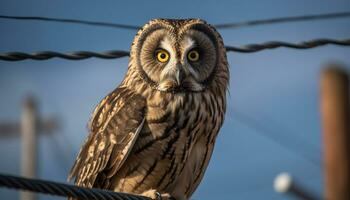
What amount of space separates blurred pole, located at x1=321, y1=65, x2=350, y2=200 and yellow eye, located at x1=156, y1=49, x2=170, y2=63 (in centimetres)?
388

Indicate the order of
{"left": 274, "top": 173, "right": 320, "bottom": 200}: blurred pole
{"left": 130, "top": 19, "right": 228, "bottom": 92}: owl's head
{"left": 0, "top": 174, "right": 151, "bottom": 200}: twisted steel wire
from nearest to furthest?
1. {"left": 0, "top": 174, "right": 151, "bottom": 200}: twisted steel wire
2. {"left": 130, "top": 19, "right": 228, "bottom": 92}: owl's head
3. {"left": 274, "top": 173, "right": 320, "bottom": 200}: blurred pole

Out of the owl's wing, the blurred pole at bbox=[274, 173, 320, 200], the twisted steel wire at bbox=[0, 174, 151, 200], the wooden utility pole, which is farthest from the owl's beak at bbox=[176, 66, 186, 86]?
the wooden utility pole

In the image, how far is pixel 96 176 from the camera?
6676 millimetres

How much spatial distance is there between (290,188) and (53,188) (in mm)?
5986

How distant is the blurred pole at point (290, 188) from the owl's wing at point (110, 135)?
12.5 feet

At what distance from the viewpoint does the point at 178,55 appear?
676cm

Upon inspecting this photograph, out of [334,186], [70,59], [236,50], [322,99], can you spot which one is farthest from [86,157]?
[322,99]

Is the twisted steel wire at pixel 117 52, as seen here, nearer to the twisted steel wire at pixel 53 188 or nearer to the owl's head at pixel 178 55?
the owl's head at pixel 178 55

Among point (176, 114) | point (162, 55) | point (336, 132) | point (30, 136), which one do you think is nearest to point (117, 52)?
point (162, 55)

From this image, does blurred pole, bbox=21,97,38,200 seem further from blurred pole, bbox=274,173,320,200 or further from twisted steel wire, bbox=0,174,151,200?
twisted steel wire, bbox=0,174,151,200

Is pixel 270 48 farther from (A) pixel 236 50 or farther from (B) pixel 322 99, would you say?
(B) pixel 322 99

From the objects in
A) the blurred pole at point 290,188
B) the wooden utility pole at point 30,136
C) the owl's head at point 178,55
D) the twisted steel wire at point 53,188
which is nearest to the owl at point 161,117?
the owl's head at point 178,55

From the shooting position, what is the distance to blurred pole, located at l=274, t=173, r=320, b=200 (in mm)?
10266

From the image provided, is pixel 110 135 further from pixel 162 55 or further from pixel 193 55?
pixel 193 55
